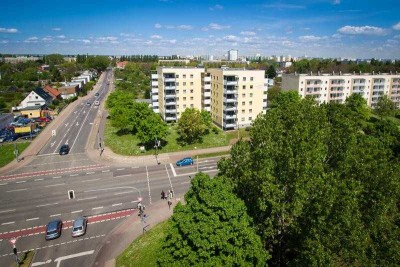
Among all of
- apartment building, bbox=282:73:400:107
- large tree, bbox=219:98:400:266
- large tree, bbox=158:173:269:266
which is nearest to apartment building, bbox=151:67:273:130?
apartment building, bbox=282:73:400:107

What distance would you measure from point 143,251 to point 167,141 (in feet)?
114

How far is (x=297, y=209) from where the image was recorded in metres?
18.3

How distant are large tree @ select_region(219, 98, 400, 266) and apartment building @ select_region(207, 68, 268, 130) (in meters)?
43.4

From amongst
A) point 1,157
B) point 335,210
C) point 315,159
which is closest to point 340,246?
point 335,210

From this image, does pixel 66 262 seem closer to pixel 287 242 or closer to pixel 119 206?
pixel 119 206

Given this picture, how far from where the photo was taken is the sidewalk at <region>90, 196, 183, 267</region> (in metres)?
26.9

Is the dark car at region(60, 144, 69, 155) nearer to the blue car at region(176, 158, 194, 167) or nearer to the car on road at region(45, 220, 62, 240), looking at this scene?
the blue car at region(176, 158, 194, 167)

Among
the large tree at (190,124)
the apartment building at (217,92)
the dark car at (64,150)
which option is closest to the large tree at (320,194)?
the large tree at (190,124)

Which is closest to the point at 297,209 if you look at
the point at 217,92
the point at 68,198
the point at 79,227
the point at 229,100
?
the point at 79,227

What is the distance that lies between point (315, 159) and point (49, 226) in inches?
1065

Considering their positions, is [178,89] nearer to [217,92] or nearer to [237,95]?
[217,92]

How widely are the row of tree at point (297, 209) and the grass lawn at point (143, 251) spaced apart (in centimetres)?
714

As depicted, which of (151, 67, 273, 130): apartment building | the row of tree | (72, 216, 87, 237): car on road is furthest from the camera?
(151, 67, 273, 130): apartment building

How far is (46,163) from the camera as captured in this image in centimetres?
5106
